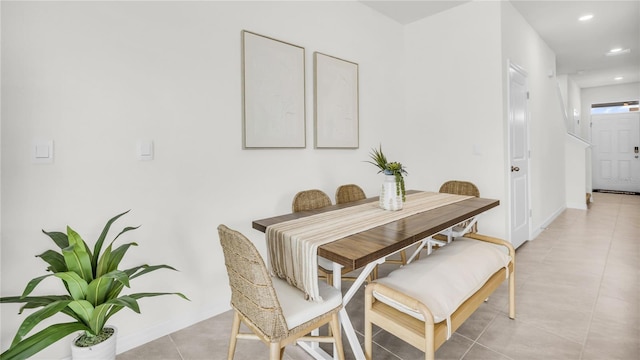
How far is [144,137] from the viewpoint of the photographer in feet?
6.36

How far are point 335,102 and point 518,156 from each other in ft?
7.38

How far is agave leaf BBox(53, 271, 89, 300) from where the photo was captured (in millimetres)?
1357

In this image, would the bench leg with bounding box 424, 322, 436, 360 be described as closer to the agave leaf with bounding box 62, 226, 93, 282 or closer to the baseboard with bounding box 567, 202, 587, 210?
the agave leaf with bounding box 62, 226, 93, 282

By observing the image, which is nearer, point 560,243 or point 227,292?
point 227,292

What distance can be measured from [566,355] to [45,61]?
318 centimetres

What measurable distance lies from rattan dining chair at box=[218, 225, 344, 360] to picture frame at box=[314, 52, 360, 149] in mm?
1638

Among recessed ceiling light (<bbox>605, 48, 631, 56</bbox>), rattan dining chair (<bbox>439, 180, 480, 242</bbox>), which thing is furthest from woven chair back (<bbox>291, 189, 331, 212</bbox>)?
recessed ceiling light (<bbox>605, 48, 631, 56</bbox>)

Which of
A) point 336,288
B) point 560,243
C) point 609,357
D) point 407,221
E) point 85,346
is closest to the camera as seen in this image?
Result: point 85,346

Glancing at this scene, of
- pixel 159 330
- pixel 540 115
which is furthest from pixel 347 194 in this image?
pixel 540 115

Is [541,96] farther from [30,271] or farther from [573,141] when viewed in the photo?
[30,271]

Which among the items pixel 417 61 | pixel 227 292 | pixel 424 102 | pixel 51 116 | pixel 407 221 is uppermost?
pixel 417 61

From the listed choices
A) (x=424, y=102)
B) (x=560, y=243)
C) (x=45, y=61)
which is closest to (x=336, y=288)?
(x=45, y=61)

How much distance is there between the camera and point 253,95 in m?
2.41

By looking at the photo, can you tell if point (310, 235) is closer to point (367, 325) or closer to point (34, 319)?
point (367, 325)
